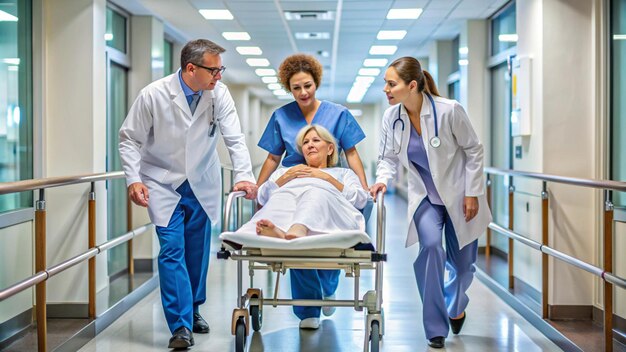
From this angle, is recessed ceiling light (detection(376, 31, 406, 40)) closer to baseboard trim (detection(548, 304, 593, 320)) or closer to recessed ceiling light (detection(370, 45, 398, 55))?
recessed ceiling light (detection(370, 45, 398, 55))

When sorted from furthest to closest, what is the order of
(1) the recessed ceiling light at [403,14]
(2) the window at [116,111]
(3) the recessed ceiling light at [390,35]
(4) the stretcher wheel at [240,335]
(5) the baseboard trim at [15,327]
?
(3) the recessed ceiling light at [390,35], (1) the recessed ceiling light at [403,14], (2) the window at [116,111], (5) the baseboard trim at [15,327], (4) the stretcher wheel at [240,335]

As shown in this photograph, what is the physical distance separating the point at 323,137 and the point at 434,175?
24.0 inches

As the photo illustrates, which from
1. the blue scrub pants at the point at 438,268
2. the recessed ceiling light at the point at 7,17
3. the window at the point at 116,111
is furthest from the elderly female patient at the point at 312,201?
the window at the point at 116,111

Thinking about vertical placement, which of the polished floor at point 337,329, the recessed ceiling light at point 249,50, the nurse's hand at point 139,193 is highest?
the recessed ceiling light at point 249,50

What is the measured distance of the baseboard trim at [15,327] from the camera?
149 inches

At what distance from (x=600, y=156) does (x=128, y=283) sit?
351cm

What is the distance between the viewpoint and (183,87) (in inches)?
149

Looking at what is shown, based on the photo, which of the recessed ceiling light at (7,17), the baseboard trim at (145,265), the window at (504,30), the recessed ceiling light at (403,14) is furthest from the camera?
the recessed ceiling light at (403,14)

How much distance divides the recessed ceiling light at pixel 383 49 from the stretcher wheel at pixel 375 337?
7216mm

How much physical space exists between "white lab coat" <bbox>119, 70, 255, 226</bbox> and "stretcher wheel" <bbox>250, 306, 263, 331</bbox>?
0.60 meters

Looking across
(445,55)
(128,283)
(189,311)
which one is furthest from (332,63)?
(189,311)

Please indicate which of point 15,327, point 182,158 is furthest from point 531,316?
point 15,327

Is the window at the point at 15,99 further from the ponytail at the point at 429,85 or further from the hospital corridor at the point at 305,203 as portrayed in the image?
the ponytail at the point at 429,85

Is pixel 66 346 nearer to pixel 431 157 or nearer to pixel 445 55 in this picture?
pixel 431 157
